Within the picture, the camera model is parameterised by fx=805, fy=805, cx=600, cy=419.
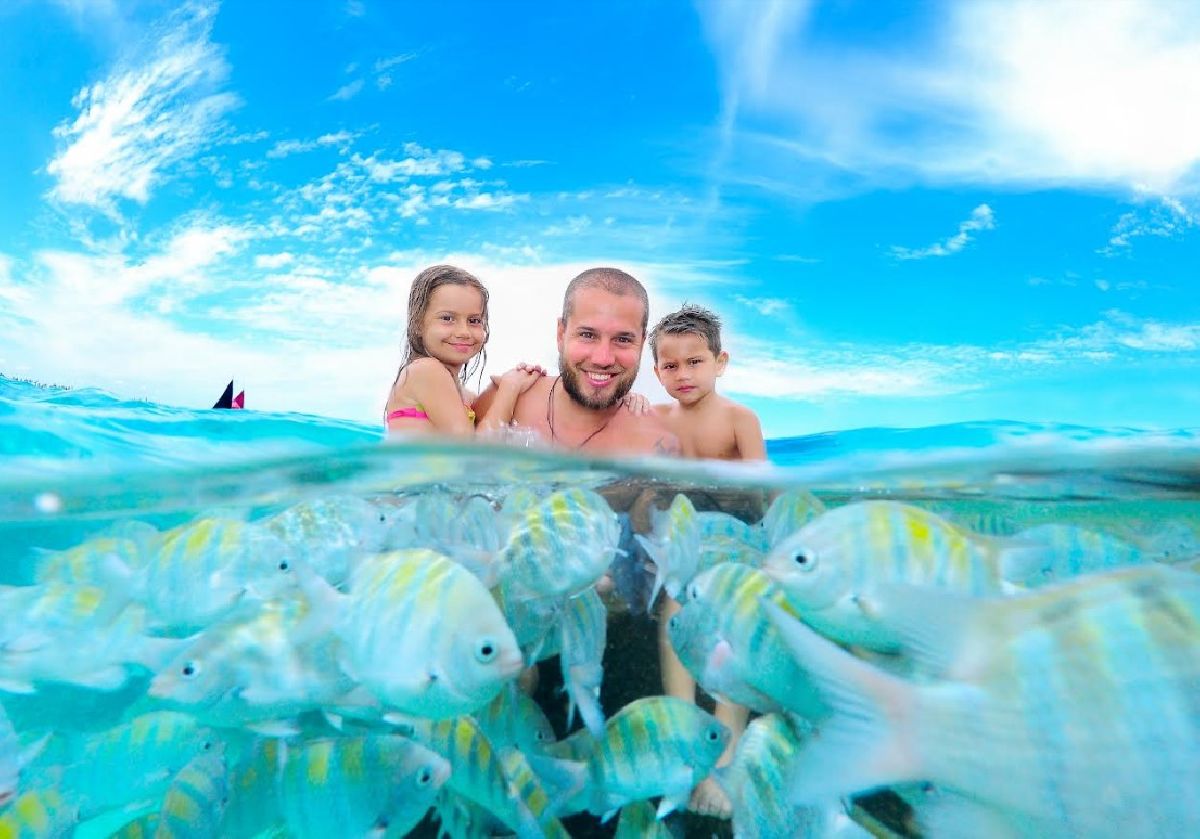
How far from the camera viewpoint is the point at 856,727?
2207mm

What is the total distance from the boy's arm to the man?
621mm

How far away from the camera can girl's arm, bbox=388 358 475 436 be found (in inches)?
280

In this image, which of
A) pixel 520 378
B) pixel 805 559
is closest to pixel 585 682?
pixel 805 559

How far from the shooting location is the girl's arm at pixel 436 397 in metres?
7.12

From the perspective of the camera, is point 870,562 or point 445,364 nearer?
point 870,562

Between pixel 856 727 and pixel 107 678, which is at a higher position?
pixel 856 727

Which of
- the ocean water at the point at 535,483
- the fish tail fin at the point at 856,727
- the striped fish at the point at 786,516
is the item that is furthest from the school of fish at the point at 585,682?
the ocean water at the point at 535,483

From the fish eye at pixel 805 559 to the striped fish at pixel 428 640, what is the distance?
112cm

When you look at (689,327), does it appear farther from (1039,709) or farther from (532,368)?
(1039,709)

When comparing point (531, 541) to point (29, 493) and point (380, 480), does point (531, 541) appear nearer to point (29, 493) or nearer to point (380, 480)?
point (380, 480)

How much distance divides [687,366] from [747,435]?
35.0 inches

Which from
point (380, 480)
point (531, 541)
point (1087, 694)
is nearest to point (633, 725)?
point (531, 541)

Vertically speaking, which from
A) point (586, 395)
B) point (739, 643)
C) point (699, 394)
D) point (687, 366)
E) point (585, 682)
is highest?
point (687, 366)

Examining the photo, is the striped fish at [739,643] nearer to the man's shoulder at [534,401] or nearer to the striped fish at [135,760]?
the striped fish at [135,760]
